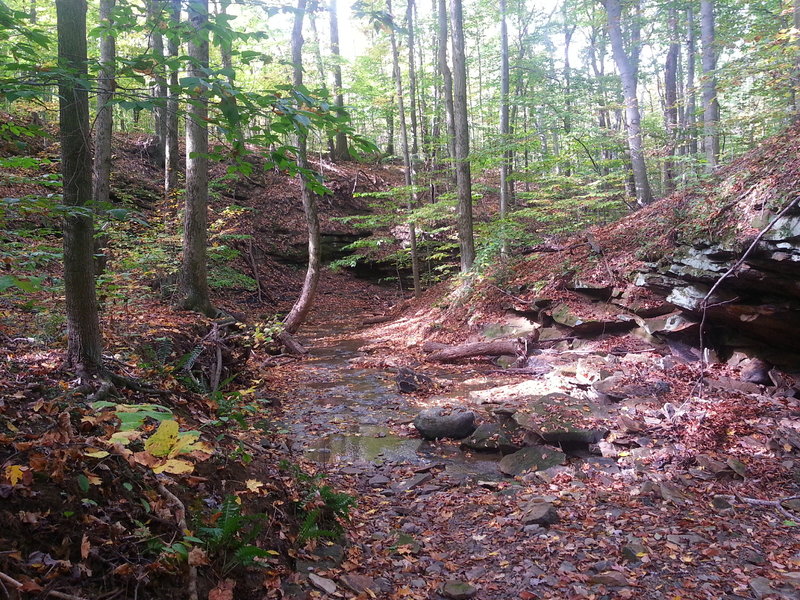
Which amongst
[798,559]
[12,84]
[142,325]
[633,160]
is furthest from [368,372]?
[633,160]

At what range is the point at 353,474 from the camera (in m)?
5.62

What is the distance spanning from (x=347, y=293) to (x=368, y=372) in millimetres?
9953

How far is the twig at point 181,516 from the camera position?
7.63 ft

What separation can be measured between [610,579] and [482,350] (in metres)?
6.84

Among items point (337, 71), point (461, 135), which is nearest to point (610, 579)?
point (461, 135)

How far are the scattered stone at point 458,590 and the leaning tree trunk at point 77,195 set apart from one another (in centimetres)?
326

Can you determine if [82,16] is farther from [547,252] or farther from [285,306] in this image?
[285,306]

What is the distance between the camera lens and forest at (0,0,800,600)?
99.3 inches

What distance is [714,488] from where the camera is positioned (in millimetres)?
4992

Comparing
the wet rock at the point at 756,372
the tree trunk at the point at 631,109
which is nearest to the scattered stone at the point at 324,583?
the wet rock at the point at 756,372

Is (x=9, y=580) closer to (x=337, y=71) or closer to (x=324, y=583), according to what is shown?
(x=324, y=583)

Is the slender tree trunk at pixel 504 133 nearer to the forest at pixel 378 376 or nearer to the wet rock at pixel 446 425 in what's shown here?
the forest at pixel 378 376

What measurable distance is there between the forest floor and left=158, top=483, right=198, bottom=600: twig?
1 centimetres

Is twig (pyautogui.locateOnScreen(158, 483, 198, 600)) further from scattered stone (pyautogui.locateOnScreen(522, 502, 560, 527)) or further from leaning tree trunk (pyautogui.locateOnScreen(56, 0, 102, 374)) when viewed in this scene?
scattered stone (pyautogui.locateOnScreen(522, 502, 560, 527))
